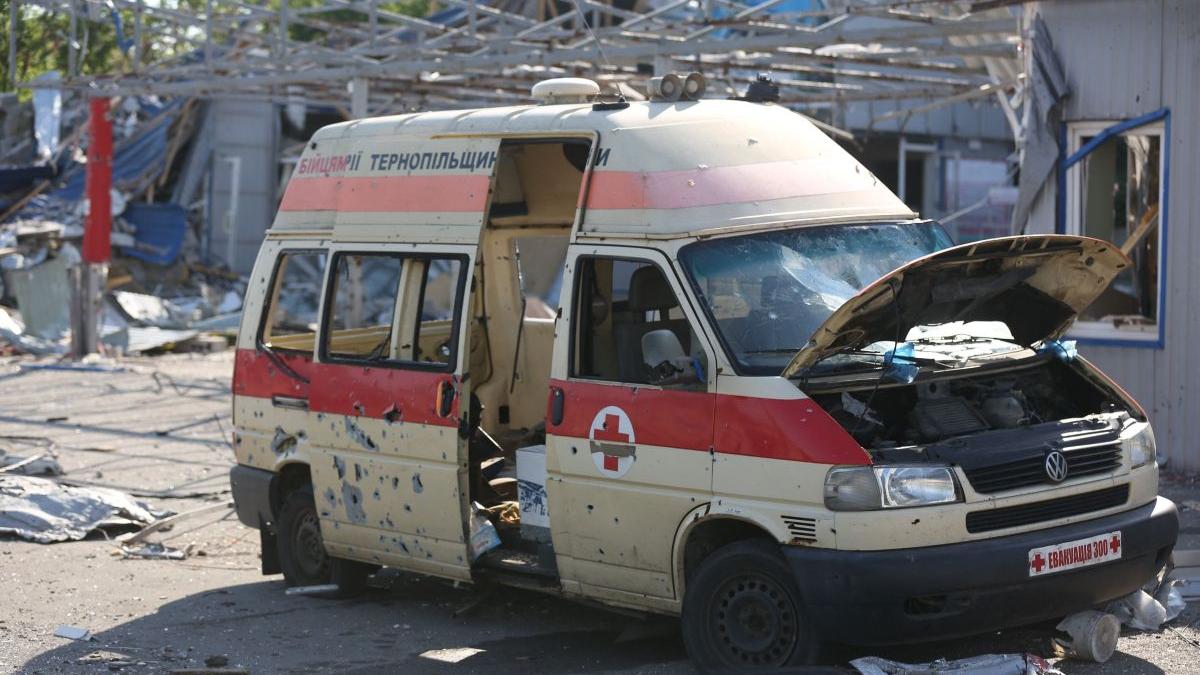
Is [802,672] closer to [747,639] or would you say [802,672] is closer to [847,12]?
[747,639]

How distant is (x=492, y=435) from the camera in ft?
27.3

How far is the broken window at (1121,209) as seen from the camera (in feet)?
35.3

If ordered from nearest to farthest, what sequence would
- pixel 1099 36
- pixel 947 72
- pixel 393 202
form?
1. pixel 393 202
2. pixel 1099 36
3. pixel 947 72

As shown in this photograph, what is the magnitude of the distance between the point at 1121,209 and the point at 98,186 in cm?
1460

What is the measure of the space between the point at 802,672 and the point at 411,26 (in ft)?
38.9

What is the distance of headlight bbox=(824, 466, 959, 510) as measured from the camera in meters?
5.59

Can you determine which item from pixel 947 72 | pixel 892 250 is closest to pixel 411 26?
pixel 947 72

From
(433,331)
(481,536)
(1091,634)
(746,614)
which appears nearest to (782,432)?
(746,614)

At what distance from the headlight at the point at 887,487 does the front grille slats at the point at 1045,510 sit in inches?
6.0

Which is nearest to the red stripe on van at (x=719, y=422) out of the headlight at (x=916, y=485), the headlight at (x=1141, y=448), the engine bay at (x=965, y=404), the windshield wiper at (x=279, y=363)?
the headlight at (x=916, y=485)

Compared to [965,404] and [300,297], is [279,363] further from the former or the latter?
[300,297]

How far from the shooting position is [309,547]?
8.56 meters

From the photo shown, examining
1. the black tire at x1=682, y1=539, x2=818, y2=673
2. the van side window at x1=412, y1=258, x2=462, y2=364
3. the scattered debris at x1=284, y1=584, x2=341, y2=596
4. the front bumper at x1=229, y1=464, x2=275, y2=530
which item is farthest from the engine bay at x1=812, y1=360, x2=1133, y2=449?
the front bumper at x1=229, y1=464, x2=275, y2=530

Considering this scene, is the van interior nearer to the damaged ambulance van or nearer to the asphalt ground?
the damaged ambulance van
